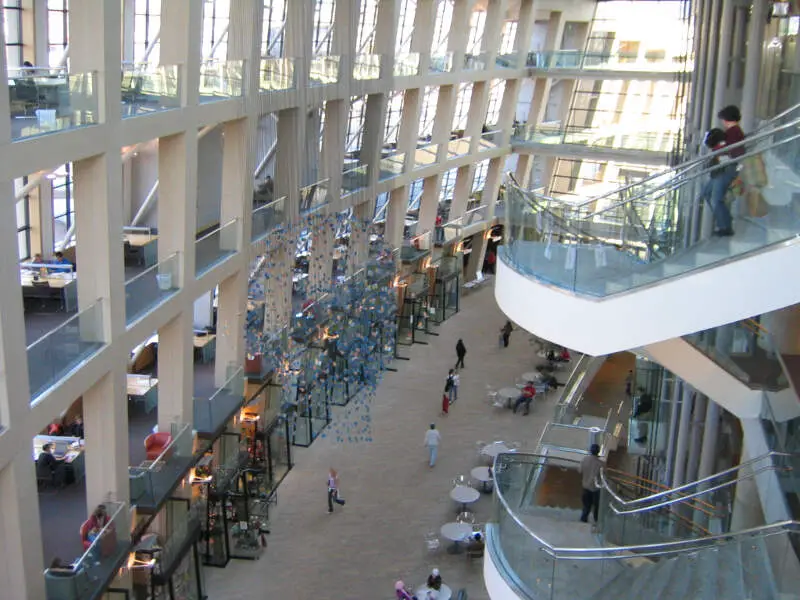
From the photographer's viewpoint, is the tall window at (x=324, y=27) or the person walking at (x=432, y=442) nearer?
the person walking at (x=432, y=442)

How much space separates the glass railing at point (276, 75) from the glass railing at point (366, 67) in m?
3.27

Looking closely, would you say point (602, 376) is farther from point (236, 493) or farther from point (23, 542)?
point (23, 542)

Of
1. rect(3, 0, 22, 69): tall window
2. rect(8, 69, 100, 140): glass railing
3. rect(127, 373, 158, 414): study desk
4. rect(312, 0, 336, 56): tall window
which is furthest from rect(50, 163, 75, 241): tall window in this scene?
rect(312, 0, 336, 56): tall window

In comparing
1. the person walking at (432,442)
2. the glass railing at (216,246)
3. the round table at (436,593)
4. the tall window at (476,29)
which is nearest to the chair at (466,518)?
the person walking at (432,442)

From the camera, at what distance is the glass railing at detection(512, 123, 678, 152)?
3078 cm

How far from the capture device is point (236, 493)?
58.1ft

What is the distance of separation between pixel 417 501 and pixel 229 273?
552 cm

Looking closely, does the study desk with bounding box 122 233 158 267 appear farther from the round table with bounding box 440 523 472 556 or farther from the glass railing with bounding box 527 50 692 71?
the glass railing with bounding box 527 50 692 71

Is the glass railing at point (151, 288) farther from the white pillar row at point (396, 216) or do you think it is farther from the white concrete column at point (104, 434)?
the white pillar row at point (396, 216)

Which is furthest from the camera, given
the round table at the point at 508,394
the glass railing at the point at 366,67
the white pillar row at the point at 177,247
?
the round table at the point at 508,394

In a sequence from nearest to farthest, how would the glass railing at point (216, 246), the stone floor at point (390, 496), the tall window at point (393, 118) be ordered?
the stone floor at point (390, 496) < the glass railing at point (216, 246) < the tall window at point (393, 118)

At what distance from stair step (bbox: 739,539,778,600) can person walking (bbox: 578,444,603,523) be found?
9.85 ft

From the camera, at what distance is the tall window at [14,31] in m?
16.3

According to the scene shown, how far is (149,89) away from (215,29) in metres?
7.90
